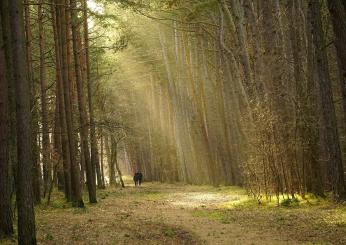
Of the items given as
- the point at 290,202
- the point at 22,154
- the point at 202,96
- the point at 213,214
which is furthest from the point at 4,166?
the point at 202,96

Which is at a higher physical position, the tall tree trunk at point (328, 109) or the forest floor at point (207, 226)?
the tall tree trunk at point (328, 109)

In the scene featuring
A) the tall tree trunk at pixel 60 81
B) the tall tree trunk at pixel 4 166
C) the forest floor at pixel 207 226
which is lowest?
the forest floor at pixel 207 226

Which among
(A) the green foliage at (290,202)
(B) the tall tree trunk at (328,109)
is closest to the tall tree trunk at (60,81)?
(A) the green foliage at (290,202)

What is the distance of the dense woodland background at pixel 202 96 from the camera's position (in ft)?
31.4

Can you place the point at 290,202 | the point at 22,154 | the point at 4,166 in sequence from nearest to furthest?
1. the point at 22,154
2. the point at 4,166
3. the point at 290,202

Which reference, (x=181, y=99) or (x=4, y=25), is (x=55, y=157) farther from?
(x=181, y=99)

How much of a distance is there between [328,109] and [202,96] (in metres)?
18.4

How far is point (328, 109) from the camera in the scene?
45.0 feet

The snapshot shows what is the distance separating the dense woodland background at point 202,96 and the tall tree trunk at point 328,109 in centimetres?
3

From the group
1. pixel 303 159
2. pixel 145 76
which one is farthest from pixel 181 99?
pixel 303 159

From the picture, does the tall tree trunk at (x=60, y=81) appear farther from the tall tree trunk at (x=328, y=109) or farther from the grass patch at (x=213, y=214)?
the tall tree trunk at (x=328, y=109)

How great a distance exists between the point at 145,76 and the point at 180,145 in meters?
11.1

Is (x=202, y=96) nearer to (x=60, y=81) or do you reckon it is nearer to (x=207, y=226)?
(x=60, y=81)

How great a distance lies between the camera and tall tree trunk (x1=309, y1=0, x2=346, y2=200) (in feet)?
44.2
